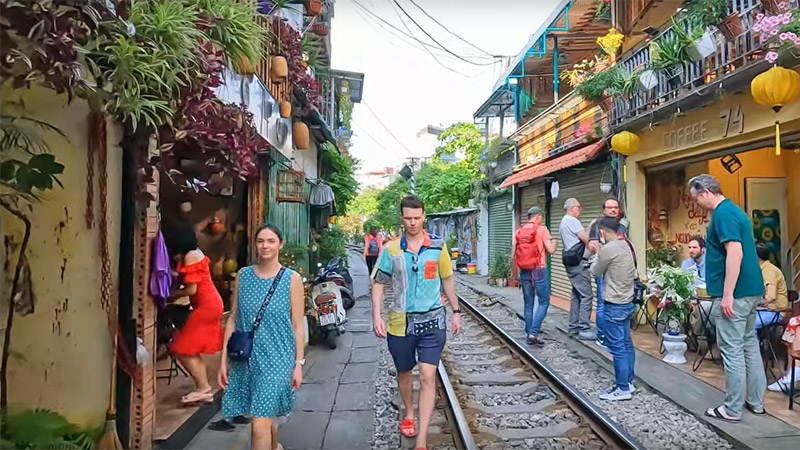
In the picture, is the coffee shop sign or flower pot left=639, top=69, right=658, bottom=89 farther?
flower pot left=639, top=69, right=658, bottom=89

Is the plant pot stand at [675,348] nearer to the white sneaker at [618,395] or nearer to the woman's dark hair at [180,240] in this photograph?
the white sneaker at [618,395]

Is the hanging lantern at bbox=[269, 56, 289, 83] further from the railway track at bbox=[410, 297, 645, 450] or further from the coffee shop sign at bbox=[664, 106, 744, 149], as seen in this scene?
the coffee shop sign at bbox=[664, 106, 744, 149]

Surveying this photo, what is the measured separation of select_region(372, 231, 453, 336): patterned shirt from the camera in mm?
4184

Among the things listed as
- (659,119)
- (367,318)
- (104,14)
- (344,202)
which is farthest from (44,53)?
(344,202)

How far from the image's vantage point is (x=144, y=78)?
3094 millimetres

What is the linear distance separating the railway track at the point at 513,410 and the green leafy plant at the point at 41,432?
2.21 m

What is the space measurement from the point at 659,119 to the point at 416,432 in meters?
6.15

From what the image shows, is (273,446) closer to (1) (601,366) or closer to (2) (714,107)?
(1) (601,366)

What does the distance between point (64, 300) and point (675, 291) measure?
251 inches

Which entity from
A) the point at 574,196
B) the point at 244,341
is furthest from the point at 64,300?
the point at 574,196

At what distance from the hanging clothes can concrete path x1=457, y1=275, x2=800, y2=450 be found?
420cm

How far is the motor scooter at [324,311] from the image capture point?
26.4 feet

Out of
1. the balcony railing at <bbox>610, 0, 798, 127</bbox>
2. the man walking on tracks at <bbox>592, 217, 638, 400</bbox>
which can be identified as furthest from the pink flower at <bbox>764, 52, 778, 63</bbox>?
the man walking on tracks at <bbox>592, 217, 638, 400</bbox>

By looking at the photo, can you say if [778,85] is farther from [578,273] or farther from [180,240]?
[180,240]
